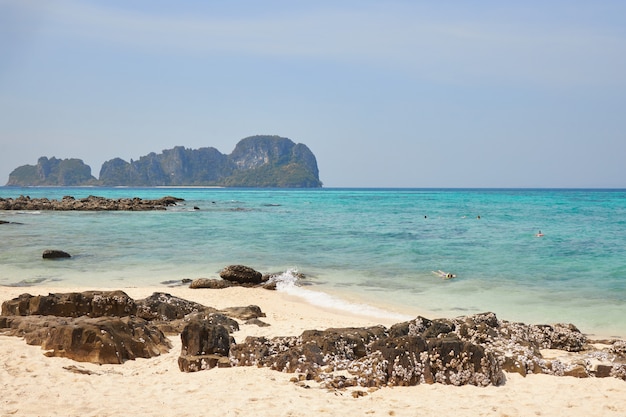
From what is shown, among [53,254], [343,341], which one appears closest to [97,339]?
[343,341]

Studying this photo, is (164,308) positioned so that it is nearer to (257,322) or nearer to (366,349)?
(257,322)

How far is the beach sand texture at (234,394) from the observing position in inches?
258

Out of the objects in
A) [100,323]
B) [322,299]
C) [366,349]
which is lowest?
[322,299]

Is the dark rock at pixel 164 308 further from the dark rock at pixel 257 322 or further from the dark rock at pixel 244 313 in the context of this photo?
the dark rock at pixel 257 322

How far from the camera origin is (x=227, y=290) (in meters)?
16.7

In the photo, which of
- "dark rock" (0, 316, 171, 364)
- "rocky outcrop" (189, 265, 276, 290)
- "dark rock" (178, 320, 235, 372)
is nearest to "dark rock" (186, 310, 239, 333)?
"dark rock" (0, 316, 171, 364)

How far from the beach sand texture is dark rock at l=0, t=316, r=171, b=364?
0.19 m

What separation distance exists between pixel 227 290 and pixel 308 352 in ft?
28.7

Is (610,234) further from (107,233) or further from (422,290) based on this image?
(107,233)

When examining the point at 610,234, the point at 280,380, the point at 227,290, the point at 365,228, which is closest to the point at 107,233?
the point at 365,228

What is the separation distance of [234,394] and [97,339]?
9.27ft

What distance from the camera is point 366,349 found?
864cm

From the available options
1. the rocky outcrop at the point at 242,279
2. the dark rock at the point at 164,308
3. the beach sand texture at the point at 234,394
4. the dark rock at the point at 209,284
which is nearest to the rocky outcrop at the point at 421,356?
the beach sand texture at the point at 234,394

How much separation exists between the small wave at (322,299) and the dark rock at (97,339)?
19.8ft
